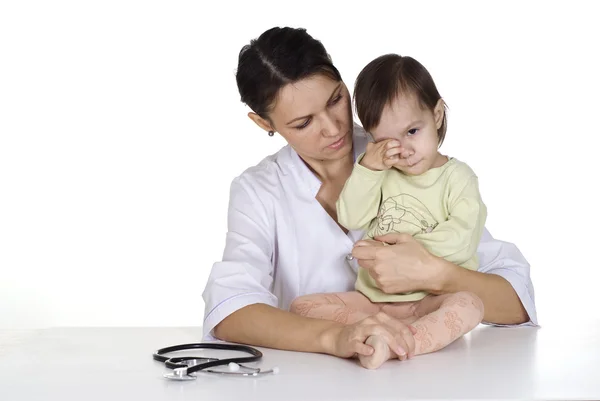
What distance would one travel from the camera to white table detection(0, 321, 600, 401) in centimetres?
143

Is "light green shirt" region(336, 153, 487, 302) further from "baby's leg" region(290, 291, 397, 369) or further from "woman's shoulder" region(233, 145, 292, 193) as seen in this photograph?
"woman's shoulder" region(233, 145, 292, 193)

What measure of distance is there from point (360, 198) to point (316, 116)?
0.67 ft

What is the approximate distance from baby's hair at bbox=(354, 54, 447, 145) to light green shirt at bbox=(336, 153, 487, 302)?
0.10 meters

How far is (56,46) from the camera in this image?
4.12m

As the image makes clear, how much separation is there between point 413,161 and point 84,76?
8.25 feet

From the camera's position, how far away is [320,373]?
1580mm

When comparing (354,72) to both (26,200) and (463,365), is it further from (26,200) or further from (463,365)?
(463,365)

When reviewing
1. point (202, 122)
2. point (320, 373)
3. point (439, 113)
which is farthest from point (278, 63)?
point (202, 122)

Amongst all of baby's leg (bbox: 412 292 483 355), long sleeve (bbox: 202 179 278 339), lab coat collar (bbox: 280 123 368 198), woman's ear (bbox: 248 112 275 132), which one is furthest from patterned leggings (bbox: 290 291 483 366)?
woman's ear (bbox: 248 112 275 132)

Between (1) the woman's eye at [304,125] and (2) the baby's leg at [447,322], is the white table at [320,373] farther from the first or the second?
(1) the woman's eye at [304,125]

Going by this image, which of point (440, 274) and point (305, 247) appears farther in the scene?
point (305, 247)

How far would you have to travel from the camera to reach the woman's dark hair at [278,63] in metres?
2.00

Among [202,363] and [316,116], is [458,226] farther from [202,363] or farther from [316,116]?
[202,363]

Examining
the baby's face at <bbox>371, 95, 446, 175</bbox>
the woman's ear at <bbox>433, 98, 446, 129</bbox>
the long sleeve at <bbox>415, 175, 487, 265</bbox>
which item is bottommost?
the long sleeve at <bbox>415, 175, 487, 265</bbox>
